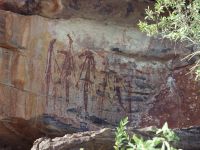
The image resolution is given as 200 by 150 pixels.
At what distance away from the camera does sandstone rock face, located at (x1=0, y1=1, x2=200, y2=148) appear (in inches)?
314

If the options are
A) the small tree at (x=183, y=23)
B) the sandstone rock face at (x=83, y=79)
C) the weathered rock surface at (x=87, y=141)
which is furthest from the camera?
the sandstone rock face at (x=83, y=79)

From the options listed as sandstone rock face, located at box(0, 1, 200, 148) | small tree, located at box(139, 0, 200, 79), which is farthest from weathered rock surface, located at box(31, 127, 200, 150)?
sandstone rock face, located at box(0, 1, 200, 148)

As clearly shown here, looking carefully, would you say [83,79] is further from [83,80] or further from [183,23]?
[183,23]

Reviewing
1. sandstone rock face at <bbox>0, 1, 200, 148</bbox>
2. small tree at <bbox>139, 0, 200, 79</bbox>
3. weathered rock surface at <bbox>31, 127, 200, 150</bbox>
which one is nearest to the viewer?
weathered rock surface at <bbox>31, 127, 200, 150</bbox>

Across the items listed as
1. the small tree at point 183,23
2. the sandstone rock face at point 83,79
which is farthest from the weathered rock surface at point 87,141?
the sandstone rock face at point 83,79

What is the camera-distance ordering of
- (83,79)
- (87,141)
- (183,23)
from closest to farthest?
(87,141), (183,23), (83,79)

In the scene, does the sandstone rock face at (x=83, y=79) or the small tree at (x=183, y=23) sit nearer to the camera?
the small tree at (x=183, y=23)

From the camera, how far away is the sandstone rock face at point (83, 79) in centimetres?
798

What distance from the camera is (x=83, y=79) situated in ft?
26.4

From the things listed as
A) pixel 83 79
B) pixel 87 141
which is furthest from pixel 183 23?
pixel 83 79

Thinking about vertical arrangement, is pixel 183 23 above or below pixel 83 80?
above

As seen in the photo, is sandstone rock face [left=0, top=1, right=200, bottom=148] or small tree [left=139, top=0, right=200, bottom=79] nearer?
small tree [left=139, top=0, right=200, bottom=79]

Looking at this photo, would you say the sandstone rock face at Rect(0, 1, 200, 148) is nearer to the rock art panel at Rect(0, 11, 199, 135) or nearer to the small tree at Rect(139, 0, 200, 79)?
the rock art panel at Rect(0, 11, 199, 135)

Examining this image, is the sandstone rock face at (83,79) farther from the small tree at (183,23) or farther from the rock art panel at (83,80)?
the small tree at (183,23)
